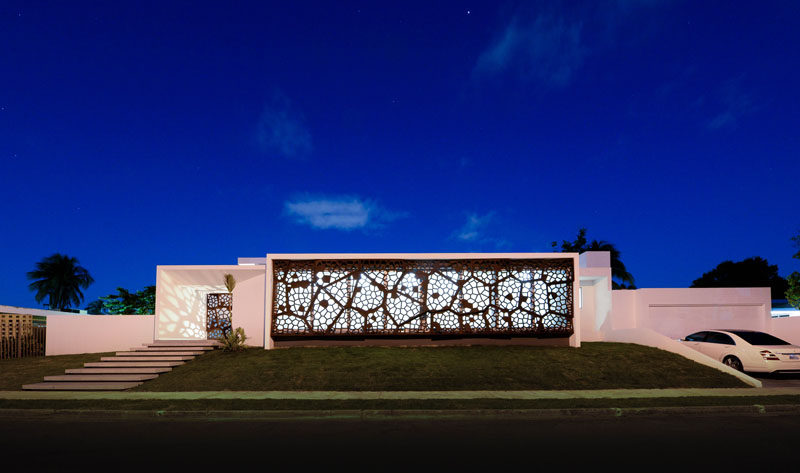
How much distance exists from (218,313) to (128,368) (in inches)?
272

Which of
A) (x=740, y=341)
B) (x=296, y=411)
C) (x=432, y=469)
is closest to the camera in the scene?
(x=432, y=469)

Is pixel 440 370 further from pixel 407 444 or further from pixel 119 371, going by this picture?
pixel 119 371

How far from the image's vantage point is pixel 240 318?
60.3 feet

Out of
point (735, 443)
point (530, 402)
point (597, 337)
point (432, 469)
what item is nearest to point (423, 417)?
point (530, 402)

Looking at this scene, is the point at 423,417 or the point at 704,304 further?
the point at 704,304

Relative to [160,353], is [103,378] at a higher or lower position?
lower

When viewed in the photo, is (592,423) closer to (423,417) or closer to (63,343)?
(423,417)

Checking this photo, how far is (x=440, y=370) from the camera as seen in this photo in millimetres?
14070

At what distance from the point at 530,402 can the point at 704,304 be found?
15.0 m

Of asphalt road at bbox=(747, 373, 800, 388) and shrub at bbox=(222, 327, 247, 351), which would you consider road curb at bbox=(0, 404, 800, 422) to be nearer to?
asphalt road at bbox=(747, 373, 800, 388)

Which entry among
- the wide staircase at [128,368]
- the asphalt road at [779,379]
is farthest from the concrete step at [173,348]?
the asphalt road at [779,379]

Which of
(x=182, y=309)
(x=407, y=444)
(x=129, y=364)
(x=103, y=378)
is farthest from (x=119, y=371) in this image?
(x=407, y=444)

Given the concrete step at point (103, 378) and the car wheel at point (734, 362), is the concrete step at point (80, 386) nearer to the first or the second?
the concrete step at point (103, 378)

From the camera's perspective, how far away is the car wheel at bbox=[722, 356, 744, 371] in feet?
50.1
